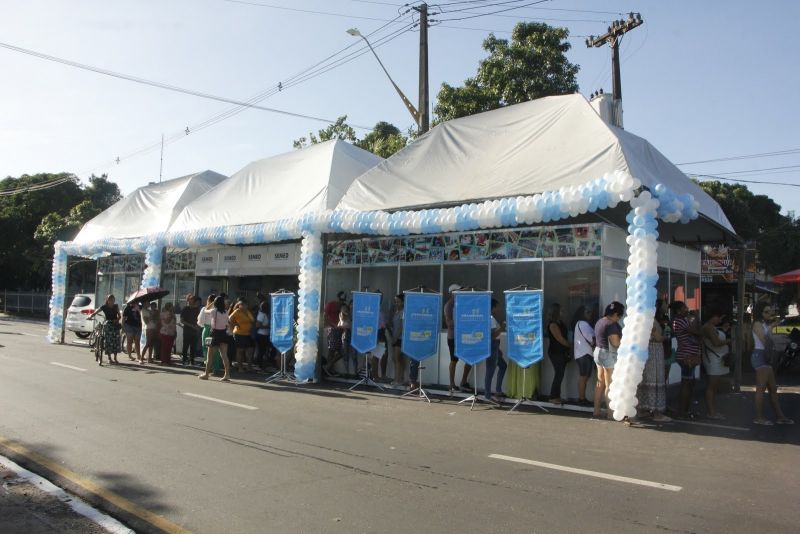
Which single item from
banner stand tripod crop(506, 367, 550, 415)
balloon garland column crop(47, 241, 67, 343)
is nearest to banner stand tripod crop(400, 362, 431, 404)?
banner stand tripod crop(506, 367, 550, 415)

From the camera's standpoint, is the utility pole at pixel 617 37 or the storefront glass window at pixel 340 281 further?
the utility pole at pixel 617 37

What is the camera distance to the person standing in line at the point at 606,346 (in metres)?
9.73

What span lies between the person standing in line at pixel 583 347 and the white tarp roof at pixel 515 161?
91.1 inches

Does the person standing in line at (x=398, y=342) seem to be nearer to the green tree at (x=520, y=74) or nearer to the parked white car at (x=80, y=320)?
the green tree at (x=520, y=74)

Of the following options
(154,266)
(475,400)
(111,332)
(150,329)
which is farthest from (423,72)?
(111,332)

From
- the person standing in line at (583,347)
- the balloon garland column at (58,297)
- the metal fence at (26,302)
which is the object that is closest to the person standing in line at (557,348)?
the person standing in line at (583,347)

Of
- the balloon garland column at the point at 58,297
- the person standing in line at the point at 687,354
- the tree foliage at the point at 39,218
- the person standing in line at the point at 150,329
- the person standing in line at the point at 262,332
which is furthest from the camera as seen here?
the tree foliage at the point at 39,218

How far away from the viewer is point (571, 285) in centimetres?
1150

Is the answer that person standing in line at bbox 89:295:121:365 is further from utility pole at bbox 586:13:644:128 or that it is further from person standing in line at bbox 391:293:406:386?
utility pole at bbox 586:13:644:128

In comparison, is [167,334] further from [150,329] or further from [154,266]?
[154,266]

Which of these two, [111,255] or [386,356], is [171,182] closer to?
[111,255]

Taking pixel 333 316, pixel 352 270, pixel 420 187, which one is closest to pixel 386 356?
pixel 333 316

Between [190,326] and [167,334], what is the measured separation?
0.70 meters

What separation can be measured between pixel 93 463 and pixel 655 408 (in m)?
7.94
